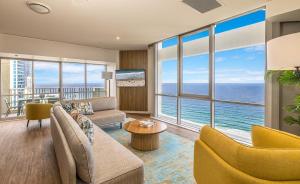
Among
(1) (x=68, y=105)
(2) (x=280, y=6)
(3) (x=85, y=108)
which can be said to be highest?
(2) (x=280, y=6)

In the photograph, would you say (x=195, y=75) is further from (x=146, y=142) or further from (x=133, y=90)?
(x=133, y=90)

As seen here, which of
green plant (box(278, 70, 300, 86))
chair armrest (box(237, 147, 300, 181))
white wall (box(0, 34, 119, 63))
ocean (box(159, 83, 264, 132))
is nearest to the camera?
chair armrest (box(237, 147, 300, 181))

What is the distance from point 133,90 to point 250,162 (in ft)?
18.3

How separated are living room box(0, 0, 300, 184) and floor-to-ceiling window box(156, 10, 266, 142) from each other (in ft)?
0.09

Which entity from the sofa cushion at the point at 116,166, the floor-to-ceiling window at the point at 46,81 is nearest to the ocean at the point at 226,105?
the sofa cushion at the point at 116,166

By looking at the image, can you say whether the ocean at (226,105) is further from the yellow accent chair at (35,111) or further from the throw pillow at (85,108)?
the yellow accent chair at (35,111)

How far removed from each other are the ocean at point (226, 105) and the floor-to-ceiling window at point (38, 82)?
343 centimetres

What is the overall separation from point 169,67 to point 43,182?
428 cm

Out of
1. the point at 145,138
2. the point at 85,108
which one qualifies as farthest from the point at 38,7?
the point at 145,138

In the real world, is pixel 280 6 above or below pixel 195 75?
above

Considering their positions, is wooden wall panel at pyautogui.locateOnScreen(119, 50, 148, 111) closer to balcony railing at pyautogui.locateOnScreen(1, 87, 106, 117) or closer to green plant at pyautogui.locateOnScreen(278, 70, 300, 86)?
balcony railing at pyautogui.locateOnScreen(1, 87, 106, 117)

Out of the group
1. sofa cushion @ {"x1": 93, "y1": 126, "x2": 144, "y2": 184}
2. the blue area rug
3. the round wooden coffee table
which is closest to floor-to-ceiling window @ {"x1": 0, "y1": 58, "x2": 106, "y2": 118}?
the blue area rug

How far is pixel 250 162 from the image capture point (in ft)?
2.89

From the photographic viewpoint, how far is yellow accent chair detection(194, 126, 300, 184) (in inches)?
33.3
